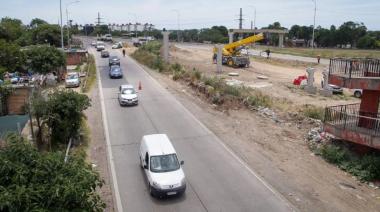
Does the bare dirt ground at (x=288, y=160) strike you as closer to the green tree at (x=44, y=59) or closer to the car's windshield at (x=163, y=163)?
the car's windshield at (x=163, y=163)

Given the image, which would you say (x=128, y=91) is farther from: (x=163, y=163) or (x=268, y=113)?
(x=163, y=163)

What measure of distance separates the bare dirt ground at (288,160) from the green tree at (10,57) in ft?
88.3

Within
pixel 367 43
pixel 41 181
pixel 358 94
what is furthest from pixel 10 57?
pixel 367 43

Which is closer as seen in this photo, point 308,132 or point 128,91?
point 308,132

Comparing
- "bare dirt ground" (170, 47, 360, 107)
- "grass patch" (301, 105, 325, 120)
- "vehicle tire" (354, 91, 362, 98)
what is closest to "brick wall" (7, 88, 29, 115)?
"bare dirt ground" (170, 47, 360, 107)

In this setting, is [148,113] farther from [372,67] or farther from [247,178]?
[372,67]

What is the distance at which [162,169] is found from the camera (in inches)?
616

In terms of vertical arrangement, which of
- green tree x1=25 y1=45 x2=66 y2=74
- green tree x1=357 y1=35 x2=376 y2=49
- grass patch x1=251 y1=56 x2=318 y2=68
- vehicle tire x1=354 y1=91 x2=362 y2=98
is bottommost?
vehicle tire x1=354 y1=91 x2=362 y2=98

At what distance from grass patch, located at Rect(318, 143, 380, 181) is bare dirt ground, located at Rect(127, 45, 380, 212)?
1.51 ft

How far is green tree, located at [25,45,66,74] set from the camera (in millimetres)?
41719

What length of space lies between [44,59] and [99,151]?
81.0 feet

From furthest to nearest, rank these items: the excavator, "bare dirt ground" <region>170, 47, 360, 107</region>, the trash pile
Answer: the excavator
"bare dirt ground" <region>170, 47, 360, 107</region>
the trash pile

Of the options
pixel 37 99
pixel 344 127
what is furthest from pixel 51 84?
pixel 344 127

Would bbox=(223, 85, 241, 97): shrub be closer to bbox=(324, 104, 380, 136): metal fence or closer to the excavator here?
bbox=(324, 104, 380, 136): metal fence
